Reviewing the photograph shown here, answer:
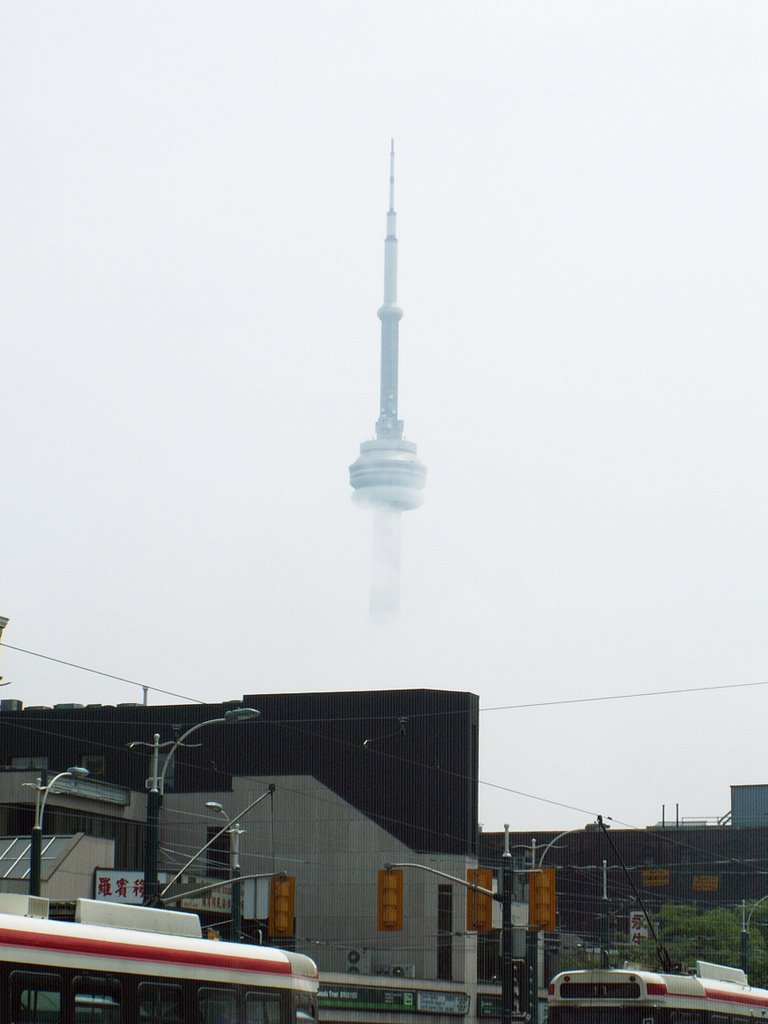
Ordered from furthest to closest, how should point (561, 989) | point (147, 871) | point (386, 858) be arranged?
1. point (386, 858)
2. point (147, 871)
3. point (561, 989)

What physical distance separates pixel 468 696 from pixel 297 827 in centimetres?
1335

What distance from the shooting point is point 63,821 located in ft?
290

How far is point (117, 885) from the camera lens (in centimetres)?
7731

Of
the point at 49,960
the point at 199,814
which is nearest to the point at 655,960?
the point at 199,814

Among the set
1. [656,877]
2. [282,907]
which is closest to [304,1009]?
[282,907]

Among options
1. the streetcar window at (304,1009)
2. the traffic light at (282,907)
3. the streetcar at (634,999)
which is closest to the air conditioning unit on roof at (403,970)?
the traffic light at (282,907)

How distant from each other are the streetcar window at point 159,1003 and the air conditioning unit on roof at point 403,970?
7303 centimetres

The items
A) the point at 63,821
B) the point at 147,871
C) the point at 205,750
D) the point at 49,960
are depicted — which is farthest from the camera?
the point at 205,750

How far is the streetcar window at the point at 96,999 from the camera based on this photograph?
693 inches

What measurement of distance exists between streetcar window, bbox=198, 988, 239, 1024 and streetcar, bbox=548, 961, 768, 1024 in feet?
33.1

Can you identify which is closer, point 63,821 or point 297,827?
point 63,821

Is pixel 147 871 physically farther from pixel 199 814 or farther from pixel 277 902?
pixel 199 814

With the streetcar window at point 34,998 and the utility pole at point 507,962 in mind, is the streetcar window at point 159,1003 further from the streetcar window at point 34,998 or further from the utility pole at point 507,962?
the utility pole at point 507,962

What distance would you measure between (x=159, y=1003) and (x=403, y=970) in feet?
244
